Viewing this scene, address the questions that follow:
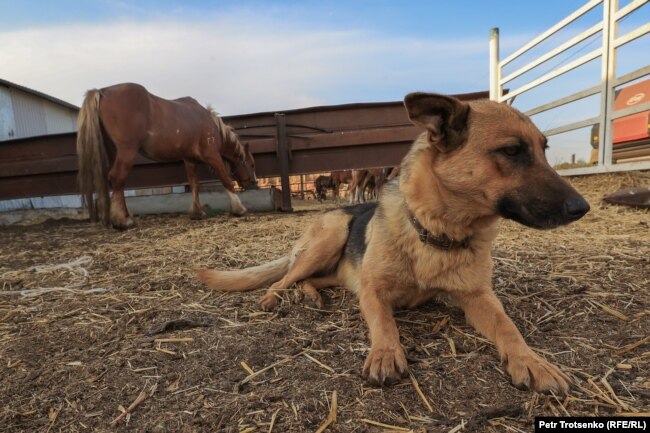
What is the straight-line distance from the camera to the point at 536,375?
1582 mm

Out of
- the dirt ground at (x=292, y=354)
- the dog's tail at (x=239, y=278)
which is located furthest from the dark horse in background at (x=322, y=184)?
the dog's tail at (x=239, y=278)

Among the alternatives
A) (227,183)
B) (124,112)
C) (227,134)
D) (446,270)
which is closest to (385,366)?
(446,270)

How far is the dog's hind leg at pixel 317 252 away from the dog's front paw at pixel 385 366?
3.48 ft

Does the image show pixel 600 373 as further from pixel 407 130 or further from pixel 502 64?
pixel 502 64

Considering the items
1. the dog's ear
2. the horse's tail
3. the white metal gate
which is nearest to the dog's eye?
the dog's ear

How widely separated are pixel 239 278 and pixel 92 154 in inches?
185

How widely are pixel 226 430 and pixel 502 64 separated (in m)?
10.0

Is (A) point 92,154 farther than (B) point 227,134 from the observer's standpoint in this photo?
No

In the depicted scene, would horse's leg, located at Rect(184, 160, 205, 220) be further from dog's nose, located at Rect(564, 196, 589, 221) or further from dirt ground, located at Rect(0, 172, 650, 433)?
dog's nose, located at Rect(564, 196, 589, 221)

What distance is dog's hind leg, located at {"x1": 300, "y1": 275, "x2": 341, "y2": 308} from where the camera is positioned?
8.67ft

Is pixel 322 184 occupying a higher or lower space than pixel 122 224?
lower

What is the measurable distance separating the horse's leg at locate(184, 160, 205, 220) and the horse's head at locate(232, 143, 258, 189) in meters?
1.07

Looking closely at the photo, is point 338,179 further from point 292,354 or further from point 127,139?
point 292,354

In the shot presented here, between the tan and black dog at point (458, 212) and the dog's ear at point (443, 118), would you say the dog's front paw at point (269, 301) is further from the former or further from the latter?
the dog's ear at point (443, 118)
